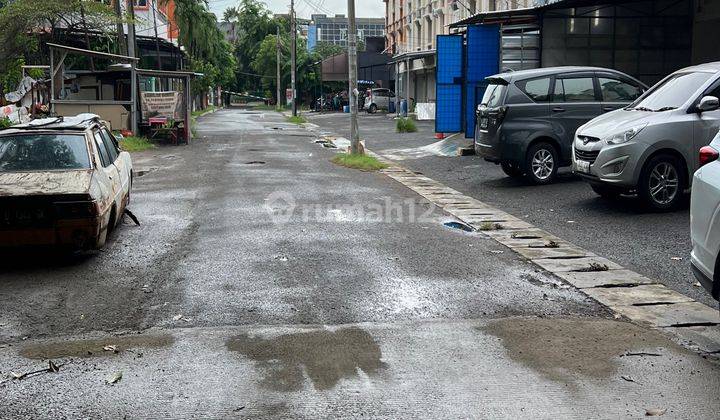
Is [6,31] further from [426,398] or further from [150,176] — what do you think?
[426,398]

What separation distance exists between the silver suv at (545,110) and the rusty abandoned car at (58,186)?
706 centimetres

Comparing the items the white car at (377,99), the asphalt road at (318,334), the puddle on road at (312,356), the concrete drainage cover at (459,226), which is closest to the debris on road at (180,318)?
the asphalt road at (318,334)

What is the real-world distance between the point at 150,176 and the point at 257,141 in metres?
11.0

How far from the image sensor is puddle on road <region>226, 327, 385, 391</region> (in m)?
5.05

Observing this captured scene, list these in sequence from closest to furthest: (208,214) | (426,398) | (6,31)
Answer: (426,398) → (208,214) → (6,31)

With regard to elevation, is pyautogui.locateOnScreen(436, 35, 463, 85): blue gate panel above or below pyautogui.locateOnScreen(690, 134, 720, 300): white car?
above

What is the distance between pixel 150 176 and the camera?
55.3 ft

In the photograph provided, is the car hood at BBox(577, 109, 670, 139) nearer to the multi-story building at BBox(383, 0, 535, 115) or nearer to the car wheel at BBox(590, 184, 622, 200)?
the car wheel at BBox(590, 184, 622, 200)

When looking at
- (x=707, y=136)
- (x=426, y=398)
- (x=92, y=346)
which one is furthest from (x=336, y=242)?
(x=707, y=136)

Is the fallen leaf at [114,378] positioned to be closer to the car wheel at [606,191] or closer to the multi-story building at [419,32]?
the car wheel at [606,191]

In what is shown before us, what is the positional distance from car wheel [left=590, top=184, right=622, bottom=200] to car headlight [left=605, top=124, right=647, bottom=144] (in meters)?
0.69

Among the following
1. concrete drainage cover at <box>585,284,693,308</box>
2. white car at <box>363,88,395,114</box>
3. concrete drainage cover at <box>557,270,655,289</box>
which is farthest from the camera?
white car at <box>363,88,395,114</box>

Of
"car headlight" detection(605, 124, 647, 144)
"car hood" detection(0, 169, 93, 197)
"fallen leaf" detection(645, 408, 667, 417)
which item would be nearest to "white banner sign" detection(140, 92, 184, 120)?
"car hood" detection(0, 169, 93, 197)

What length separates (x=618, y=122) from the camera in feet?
36.5
